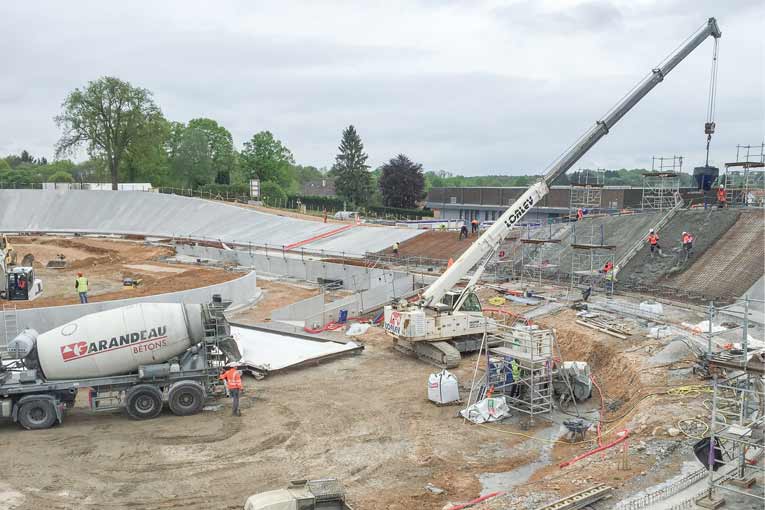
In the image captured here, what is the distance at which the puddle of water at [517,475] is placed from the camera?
38.9 feet

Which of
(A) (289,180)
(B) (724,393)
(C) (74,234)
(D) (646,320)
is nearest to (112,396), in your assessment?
(B) (724,393)

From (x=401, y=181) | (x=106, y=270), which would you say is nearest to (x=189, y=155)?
(x=401, y=181)

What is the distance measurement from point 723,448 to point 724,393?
284cm

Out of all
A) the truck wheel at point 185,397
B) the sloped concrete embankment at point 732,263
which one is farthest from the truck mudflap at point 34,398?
the sloped concrete embankment at point 732,263

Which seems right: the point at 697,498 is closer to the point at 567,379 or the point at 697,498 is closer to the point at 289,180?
the point at 567,379

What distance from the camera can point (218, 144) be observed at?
89688mm

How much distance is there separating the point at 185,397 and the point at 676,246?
21.3 metres

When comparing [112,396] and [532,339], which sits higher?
[532,339]

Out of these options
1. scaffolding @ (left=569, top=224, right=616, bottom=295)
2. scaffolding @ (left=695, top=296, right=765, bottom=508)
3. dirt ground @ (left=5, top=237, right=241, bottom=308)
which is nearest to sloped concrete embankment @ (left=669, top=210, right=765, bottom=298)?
scaffolding @ (left=569, top=224, right=616, bottom=295)

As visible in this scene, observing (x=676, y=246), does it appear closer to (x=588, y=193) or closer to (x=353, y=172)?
(x=588, y=193)

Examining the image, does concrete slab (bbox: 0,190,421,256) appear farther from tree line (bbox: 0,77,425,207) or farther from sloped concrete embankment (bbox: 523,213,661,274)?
sloped concrete embankment (bbox: 523,213,661,274)

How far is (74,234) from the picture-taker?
5806 centimetres

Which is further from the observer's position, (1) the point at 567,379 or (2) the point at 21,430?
(1) the point at 567,379

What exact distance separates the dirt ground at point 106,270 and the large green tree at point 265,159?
36164 millimetres
